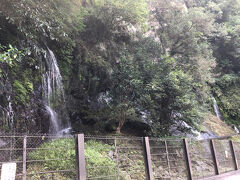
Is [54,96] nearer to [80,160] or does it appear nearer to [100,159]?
[100,159]

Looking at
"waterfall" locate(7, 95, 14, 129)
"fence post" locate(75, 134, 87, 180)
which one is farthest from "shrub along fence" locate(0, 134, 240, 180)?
"waterfall" locate(7, 95, 14, 129)

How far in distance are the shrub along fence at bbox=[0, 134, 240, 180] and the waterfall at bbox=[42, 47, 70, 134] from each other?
1596 millimetres

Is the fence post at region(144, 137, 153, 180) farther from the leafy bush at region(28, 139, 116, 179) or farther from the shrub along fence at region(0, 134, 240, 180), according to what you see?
the leafy bush at region(28, 139, 116, 179)

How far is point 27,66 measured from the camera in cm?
847

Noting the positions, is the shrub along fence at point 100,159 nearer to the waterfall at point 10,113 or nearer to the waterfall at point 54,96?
the waterfall at point 10,113

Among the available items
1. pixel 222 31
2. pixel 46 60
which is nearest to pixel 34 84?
pixel 46 60

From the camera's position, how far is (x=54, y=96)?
936cm

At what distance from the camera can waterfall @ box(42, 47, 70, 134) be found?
29.3 feet

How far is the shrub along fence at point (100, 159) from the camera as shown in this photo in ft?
13.4

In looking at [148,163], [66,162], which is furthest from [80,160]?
[148,163]

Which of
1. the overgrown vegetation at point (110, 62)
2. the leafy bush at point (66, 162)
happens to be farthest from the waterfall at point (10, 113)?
the leafy bush at point (66, 162)

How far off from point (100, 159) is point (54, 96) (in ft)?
15.4

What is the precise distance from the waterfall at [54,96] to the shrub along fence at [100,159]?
62.8 inches

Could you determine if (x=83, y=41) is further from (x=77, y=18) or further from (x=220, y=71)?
(x=220, y=71)
